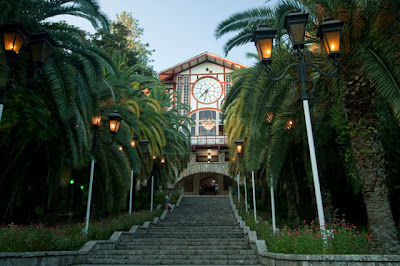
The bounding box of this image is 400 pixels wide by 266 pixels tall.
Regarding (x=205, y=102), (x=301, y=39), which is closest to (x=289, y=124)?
(x=301, y=39)

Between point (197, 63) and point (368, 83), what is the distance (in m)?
29.2

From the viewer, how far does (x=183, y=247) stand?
9344 millimetres

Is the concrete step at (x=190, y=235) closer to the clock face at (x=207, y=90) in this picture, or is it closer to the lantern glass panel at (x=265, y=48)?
the lantern glass panel at (x=265, y=48)

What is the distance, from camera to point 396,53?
629cm

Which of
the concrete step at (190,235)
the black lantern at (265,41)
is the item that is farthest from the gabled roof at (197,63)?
the black lantern at (265,41)

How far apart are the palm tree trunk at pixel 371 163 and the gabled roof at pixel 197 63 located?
27.4 m

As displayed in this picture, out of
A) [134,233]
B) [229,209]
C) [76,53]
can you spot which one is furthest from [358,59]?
[229,209]

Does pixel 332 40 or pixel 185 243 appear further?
pixel 185 243

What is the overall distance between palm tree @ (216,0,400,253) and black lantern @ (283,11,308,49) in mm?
1041

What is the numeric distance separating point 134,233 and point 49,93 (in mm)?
5946

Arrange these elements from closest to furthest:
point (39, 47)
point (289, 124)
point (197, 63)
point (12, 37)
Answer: point (12, 37)
point (39, 47)
point (289, 124)
point (197, 63)

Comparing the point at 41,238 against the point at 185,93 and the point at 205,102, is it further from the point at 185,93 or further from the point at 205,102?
the point at 185,93

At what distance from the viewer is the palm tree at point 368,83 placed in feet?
18.9

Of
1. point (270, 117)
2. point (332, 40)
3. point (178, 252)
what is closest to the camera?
point (332, 40)
